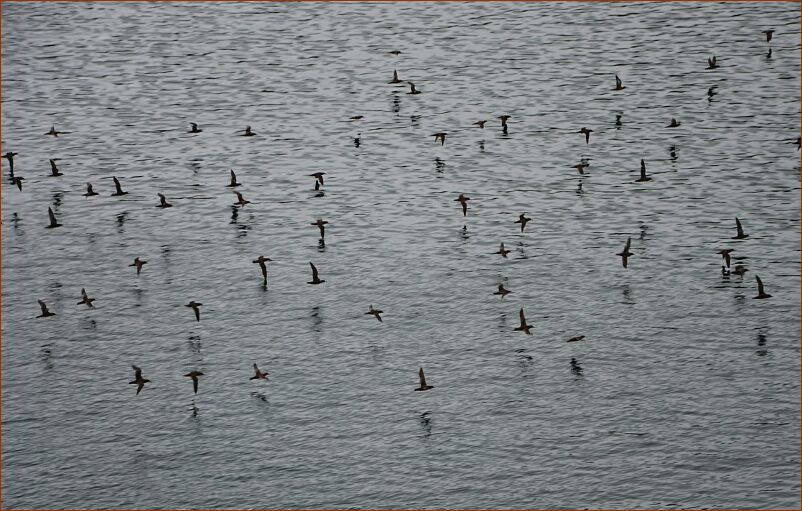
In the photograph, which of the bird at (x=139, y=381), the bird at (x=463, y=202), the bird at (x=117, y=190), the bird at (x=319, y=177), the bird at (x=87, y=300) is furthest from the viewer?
the bird at (x=319, y=177)

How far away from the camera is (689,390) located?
82.8 m

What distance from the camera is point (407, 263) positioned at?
104062 millimetres

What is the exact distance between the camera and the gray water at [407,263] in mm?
75875

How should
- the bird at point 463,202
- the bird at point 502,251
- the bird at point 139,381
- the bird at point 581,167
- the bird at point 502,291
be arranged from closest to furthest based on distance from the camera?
1. the bird at point 139,381
2. the bird at point 502,291
3. the bird at point 502,251
4. the bird at point 463,202
5. the bird at point 581,167

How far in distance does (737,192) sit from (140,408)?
2383 inches

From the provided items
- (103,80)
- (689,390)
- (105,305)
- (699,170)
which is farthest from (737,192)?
(103,80)

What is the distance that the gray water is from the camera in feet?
249

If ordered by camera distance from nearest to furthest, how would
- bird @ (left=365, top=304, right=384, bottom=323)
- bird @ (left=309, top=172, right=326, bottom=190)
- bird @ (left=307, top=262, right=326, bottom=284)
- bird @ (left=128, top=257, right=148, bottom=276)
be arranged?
bird @ (left=365, top=304, right=384, bottom=323) < bird @ (left=307, top=262, right=326, bottom=284) < bird @ (left=128, top=257, right=148, bottom=276) < bird @ (left=309, top=172, right=326, bottom=190)

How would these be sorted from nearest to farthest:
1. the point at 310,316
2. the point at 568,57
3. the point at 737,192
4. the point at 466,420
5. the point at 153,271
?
the point at 466,420, the point at 310,316, the point at 153,271, the point at 737,192, the point at 568,57

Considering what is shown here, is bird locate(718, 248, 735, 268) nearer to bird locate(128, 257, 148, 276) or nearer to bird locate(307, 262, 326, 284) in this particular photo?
bird locate(307, 262, 326, 284)

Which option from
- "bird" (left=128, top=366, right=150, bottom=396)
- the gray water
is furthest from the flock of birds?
the gray water

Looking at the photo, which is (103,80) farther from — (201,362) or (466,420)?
(466,420)

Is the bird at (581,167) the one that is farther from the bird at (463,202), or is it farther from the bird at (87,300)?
the bird at (87,300)

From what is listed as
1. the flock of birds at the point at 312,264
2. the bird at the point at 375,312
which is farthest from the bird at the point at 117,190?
the bird at the point at 375,312
